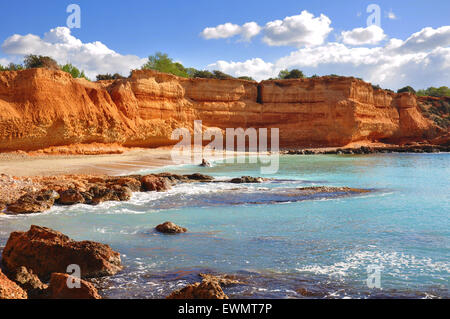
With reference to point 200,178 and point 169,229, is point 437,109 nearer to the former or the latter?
point 200,178

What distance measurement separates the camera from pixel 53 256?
614 centimetres

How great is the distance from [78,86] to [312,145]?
28.7 m

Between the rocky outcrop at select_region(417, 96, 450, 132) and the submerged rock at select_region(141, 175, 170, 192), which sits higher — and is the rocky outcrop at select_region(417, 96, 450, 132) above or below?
above

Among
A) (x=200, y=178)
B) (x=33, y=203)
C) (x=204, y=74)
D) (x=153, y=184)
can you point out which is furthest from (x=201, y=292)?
(x=204, y=74)

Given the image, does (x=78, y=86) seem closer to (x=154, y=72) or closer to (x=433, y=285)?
(x=154, y=72)

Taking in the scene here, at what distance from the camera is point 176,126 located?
126ft

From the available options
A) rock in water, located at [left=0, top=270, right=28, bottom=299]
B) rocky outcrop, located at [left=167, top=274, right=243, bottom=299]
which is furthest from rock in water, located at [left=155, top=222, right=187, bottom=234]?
rock in water, located at [left=0, top=270, right=28, bottom=299]

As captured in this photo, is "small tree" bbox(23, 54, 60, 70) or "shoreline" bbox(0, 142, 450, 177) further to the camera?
"small tree" bbox(23, 54, 60, 70)

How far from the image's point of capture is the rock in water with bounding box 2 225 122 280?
6039 millimetres

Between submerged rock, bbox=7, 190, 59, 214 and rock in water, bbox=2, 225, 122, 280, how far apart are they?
4814mm

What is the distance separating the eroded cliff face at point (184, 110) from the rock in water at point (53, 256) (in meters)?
22.7

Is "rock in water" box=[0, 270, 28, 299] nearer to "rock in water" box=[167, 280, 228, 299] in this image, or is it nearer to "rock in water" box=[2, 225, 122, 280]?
"rock in water" box=[2, 225, 122, 280]

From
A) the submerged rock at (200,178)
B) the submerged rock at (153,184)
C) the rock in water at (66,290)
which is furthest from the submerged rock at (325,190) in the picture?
the rock in water at (66,290)

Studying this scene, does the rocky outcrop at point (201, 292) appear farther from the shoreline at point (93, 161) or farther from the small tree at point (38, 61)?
the small tree at point (38, 61)
